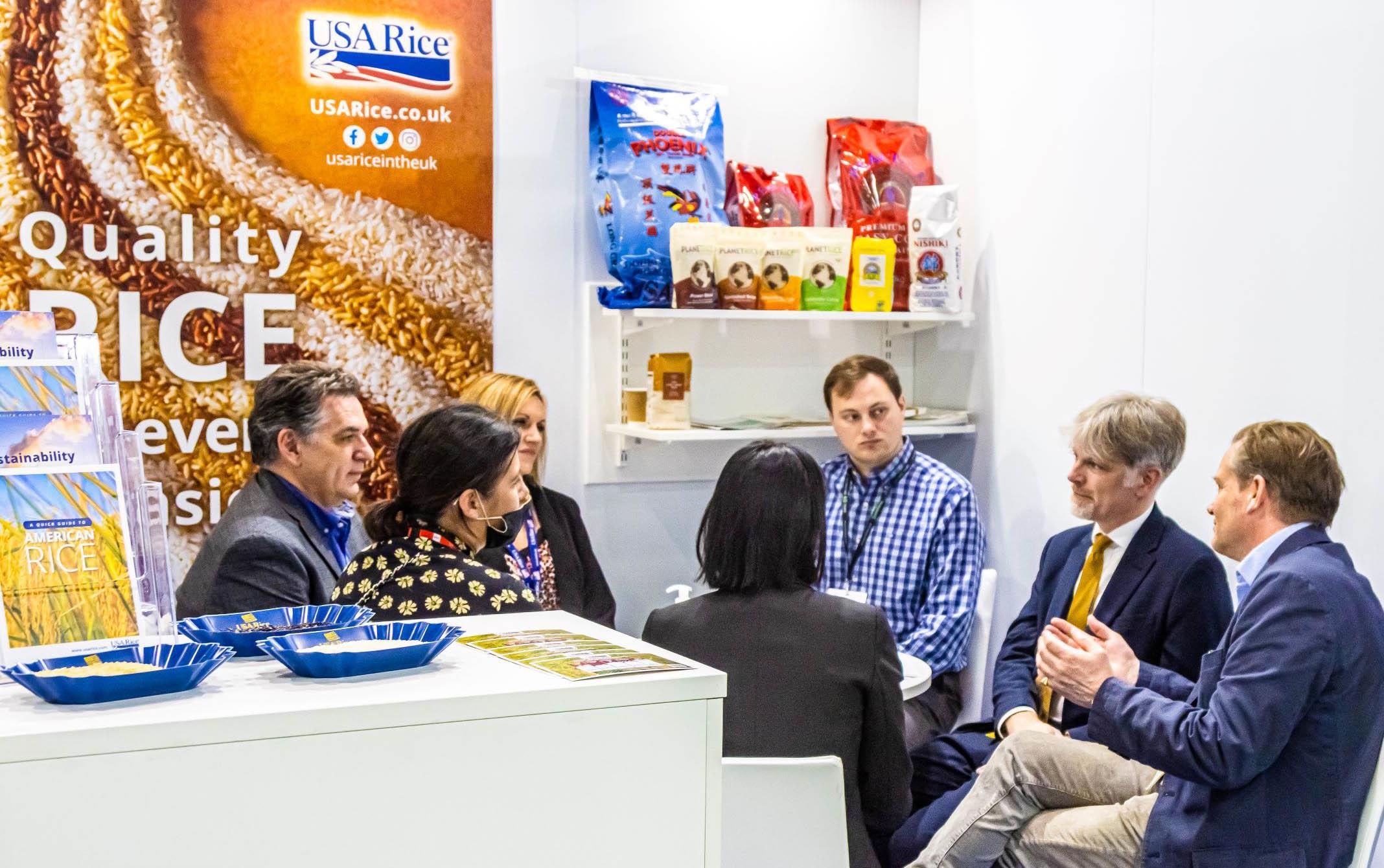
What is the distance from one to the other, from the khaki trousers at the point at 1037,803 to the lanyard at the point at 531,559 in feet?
4.29

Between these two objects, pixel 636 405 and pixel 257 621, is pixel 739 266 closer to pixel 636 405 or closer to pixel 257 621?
pixel 636 405

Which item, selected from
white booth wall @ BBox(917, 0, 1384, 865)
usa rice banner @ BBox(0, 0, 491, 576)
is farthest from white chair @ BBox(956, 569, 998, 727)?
usa rice banner @ BBox(0, 0, 491, 576)

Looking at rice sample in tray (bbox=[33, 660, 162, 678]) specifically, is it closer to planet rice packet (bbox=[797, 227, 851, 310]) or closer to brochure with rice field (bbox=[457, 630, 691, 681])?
brochure with rice field (bbox=[457, 630, 691, 681])

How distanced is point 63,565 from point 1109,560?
2.39m

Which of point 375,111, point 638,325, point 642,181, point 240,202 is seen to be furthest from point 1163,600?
point 240,202

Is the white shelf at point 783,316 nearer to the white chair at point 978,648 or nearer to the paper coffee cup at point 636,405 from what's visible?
the paper coffee cup at point 636,405

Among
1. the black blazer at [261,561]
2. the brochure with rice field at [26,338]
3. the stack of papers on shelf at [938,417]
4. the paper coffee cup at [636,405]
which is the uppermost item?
the brochure with rice field at [26,338]

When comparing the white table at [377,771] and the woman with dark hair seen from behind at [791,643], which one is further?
the woman with dark hair seen from behind at [791,643]

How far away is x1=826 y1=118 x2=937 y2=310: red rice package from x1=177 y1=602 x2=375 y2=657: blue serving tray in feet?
9.28

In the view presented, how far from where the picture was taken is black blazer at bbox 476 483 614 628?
3.49m

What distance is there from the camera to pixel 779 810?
1.88 metres

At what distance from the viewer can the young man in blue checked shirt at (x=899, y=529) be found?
138 inches

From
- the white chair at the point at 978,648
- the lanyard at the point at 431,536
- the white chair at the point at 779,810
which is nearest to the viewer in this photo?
the white chair at the point at 779,810

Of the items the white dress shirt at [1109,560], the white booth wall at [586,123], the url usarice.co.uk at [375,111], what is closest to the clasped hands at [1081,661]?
the white dress shirt at [1109,560]
